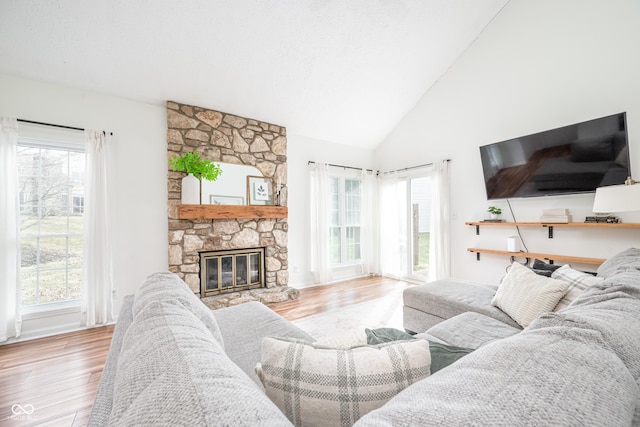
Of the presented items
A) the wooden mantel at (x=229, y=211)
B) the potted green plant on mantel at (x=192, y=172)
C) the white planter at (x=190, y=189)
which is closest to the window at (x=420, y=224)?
the wooden mantel at (x=229, y=211)

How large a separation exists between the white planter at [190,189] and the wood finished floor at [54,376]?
5.39 ft

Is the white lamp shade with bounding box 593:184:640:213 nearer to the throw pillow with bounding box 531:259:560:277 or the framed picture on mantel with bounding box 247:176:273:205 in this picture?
the throw pillow with bounding box 531:259:560:277

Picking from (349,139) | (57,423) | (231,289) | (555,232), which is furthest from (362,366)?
(349,139)

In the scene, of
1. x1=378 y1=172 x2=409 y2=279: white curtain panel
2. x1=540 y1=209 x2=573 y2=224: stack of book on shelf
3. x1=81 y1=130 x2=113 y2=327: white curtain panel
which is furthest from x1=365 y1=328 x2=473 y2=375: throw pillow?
x1=378 y1=172 x2=409 y2=279: white curtain panel

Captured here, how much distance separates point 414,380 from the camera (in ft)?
A: 2.33

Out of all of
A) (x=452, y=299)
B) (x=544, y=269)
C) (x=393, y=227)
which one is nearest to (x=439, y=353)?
(x=452, y=299)

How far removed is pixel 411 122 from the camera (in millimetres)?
4777

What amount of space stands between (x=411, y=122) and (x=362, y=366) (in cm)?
481

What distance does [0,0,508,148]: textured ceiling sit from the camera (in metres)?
2.44

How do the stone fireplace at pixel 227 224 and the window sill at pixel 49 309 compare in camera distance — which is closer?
the window sill at pixel 49 309

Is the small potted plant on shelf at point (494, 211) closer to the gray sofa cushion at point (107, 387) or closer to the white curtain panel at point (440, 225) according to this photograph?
the white curtain panel at point (440, 225)

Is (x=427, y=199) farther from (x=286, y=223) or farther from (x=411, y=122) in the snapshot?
(x=286, y=223)

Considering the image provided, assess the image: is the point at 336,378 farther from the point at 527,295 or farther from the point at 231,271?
the point at 231,271

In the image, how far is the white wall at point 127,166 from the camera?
9.20ft
